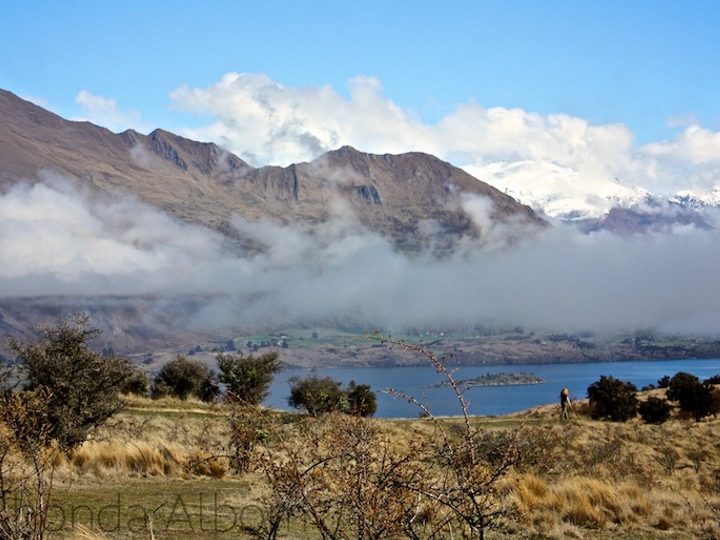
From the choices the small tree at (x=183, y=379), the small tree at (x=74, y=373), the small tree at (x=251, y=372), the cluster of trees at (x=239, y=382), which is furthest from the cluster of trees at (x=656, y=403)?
the small tree at (x=74, y=373)

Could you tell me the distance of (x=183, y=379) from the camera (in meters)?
48.4

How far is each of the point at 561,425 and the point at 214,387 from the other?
73.3 feet

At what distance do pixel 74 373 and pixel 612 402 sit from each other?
31.6 m

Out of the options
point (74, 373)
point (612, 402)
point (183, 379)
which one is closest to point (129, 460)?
point (74, 373)

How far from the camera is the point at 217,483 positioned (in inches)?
620

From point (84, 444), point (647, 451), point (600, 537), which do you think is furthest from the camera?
point (647, 451)

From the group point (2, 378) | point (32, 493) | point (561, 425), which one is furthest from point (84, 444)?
point (561, 425)

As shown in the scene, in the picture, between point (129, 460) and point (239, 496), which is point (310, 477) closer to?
point (239, 496)

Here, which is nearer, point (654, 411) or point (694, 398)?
point (654, 411)

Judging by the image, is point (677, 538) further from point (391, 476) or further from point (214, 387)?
point (214, 387)

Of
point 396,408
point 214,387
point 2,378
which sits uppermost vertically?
point 2,378

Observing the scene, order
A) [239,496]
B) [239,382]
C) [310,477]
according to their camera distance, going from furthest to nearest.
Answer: [239,382], [239,496], [310,477]

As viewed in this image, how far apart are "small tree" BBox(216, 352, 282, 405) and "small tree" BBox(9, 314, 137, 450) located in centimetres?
2521

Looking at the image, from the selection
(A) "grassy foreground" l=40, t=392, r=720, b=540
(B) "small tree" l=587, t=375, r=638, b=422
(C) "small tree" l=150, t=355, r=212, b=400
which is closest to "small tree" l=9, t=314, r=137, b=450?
(A) "grassy foreground" l=40, t=392, r=720, b=540
